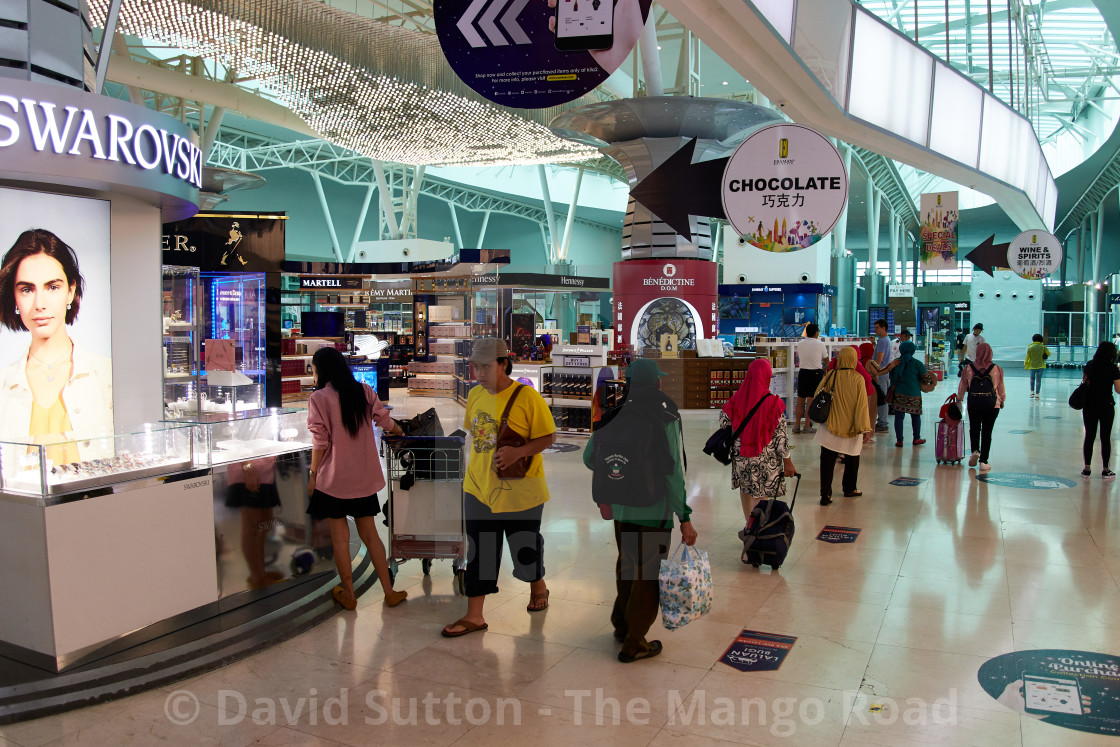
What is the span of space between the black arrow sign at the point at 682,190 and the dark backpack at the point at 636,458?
51.0 inches

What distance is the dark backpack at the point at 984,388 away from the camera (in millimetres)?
8680

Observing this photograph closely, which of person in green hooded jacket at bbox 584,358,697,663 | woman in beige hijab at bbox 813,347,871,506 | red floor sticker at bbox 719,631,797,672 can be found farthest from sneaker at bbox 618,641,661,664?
woman in beige hijab at bbox 813,347,871,506

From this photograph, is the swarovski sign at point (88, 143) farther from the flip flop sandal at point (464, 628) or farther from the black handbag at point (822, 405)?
the black handbag at point (822, 405)

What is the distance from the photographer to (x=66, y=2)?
496cm

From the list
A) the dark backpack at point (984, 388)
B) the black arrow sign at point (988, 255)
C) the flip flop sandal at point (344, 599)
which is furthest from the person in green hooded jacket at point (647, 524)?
the black arrow sign at point (988, 255)

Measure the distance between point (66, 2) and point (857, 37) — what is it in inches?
188

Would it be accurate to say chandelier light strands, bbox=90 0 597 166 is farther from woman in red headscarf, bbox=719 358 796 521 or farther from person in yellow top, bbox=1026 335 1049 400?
person in yellow top, bbox=1026 335 1049 400

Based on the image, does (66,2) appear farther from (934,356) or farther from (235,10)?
(934,356)

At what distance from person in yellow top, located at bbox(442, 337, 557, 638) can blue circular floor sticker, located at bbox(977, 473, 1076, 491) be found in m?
6.11

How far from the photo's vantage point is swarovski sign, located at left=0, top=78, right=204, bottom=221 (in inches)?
164

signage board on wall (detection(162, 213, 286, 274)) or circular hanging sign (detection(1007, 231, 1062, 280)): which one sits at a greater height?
circular hanging sign (detection(1007, 231, 1062, 280))

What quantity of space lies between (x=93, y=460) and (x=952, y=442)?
8679mm

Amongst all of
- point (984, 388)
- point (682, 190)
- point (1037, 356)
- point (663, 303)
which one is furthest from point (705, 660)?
point (1037, 356)

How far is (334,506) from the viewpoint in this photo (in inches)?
177
